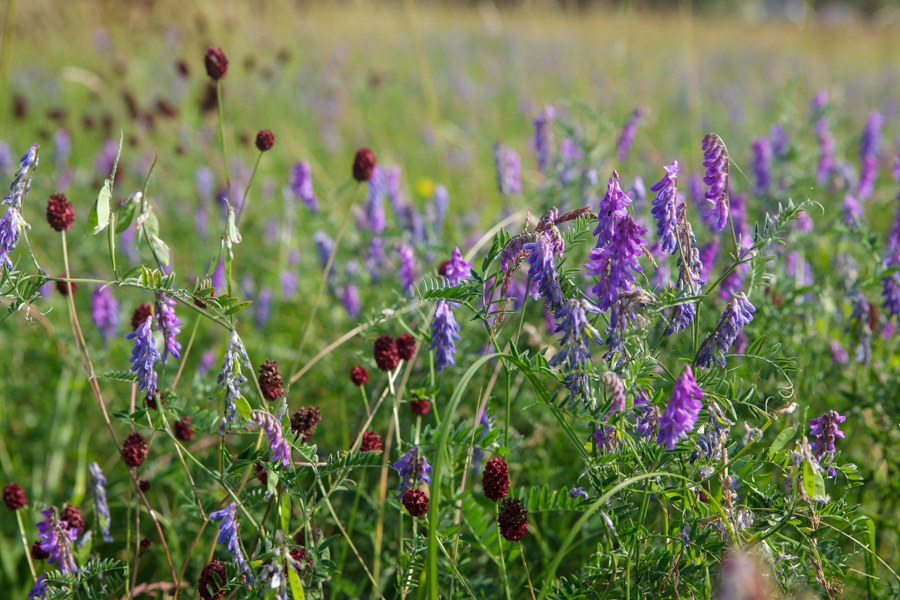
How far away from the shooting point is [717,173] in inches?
46.4

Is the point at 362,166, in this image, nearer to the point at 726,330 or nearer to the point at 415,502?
the point at 415,502

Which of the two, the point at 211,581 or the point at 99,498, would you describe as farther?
the point at 99,498

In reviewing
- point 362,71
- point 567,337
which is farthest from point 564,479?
point 362,71

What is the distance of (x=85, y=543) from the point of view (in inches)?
60.5

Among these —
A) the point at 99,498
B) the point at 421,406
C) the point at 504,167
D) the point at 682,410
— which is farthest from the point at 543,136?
the point at 99,498

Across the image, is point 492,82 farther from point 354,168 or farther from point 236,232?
point 236,232

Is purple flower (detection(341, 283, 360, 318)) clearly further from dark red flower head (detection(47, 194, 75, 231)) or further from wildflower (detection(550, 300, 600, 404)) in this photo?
wildflower (detection(550, 300, 600, 404))

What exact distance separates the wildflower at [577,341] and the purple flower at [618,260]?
47 millimetres

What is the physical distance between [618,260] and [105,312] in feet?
7.08

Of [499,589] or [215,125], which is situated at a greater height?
[215,125]

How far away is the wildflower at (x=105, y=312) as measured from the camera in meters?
2.42

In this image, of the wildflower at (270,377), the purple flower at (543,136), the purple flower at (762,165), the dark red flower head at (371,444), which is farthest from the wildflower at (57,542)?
the purple flower at (762,165)

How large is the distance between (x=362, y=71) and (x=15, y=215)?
6.87m

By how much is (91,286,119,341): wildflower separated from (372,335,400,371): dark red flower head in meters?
1.48
